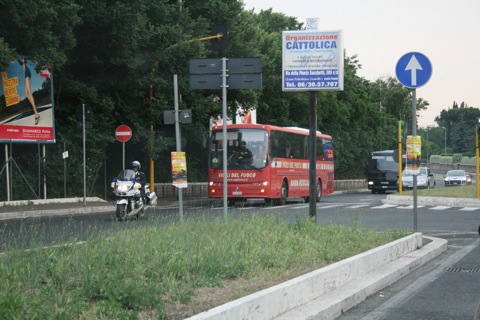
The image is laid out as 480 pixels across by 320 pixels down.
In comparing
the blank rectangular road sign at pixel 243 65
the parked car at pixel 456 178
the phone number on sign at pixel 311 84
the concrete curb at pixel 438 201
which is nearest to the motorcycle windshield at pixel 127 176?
the blank rectangular road sign at pixel 243 65

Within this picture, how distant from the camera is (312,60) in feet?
48.5

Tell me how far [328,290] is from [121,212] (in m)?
14.1

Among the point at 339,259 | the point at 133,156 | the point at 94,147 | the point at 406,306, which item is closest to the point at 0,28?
the point at 94,147

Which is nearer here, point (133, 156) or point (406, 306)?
point (406, 306)

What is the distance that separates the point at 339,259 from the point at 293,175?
27.6m

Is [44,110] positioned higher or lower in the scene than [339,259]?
higher

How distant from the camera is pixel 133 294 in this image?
6871mm

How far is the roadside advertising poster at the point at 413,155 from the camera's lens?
16091mm

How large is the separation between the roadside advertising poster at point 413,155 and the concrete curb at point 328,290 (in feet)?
9.25

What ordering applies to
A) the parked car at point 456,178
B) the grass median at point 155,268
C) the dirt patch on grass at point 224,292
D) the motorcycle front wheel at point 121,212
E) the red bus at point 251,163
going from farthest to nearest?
the parked car at point 456,178
the red bus at point 251,163
the motorcycle front wheel at point 121,212
the dirt patch on grass at point 224,292
the grass median at point 155,268

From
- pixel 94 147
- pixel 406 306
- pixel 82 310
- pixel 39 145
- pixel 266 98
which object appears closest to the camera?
pixel 82 310

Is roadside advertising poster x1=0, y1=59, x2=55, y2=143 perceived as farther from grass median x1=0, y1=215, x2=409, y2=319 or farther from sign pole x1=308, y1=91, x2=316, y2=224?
grass median x1=0, y1=215, x2=409, y2=319

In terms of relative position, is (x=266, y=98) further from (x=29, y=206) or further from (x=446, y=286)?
(x=446, y=286)

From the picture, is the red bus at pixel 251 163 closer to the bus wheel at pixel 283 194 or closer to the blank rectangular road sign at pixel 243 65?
the bus wheel at pixel 283 194
